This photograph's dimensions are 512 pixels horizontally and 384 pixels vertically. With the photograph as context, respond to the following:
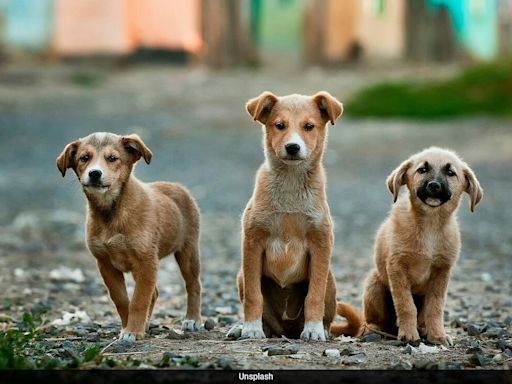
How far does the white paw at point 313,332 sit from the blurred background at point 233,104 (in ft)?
6.14

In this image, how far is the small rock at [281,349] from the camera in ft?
20.7

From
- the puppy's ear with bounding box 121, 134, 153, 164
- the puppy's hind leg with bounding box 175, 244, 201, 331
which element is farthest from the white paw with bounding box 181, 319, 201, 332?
the puppy's ear with bounding box 121, 134, 153, 164

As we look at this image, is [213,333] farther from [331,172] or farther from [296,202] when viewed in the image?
[331,172]

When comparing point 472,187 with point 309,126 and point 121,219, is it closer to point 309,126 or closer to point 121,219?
point 309,126

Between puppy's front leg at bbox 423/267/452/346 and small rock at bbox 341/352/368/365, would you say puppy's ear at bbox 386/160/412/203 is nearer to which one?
puppy's front leg at bbox 423/267/452/346

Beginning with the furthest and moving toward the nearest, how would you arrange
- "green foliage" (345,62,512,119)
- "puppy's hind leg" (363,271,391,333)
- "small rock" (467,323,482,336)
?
1. "green foliage" (345,62,512,119)
2. "small rock" (467,323,482,336)
3. "puppy's hind leg" (363,271,391,333)

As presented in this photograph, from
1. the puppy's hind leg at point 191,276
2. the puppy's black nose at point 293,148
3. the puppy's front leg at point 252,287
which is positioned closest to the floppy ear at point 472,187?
the puppy's black nose at point 293,148

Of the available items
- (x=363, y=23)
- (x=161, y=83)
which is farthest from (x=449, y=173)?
(x=363, y=23)

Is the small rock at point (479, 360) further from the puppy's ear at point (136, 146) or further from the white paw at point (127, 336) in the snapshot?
the puppy's ear at point (136, 146)

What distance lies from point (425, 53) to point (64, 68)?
8870mm

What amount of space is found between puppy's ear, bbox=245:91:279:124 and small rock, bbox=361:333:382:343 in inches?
56.8

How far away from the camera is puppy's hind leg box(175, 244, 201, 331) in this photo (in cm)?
772

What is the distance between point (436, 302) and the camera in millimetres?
7043

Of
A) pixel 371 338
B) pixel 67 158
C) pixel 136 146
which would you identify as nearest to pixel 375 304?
pixel 371 338
